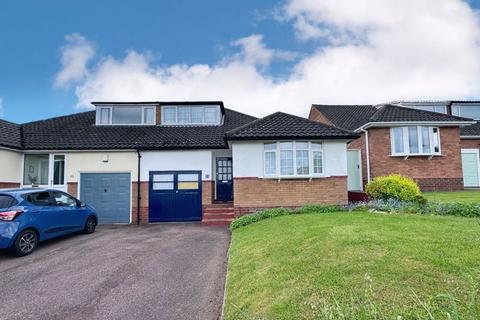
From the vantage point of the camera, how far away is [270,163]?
11461 millimetres

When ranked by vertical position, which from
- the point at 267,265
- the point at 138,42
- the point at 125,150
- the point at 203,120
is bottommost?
the point at 267,265

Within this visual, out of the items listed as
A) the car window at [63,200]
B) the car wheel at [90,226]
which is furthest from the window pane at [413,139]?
the car window at [63,200]

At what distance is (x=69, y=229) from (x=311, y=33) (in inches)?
506

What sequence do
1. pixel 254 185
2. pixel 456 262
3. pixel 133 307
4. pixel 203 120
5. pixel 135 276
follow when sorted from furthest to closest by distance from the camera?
pixel 203 120 < pixel 254 185 < pixel 135 276 < pixel 133 307 < pixel 456 262

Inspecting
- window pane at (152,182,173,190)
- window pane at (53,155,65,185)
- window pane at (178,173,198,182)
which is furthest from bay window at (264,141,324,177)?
window pane at (53,155,65,185)

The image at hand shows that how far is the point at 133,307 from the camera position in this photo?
4281mm

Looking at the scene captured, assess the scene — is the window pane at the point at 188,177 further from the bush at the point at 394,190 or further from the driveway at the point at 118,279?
the bush at the point at 394,190

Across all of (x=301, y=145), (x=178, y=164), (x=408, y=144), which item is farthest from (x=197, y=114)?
(x=408, y=144)

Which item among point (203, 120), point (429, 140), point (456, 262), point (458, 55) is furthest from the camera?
point (203, 120)

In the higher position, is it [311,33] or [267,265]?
[311,33]

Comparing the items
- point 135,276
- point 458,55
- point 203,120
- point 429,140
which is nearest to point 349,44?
point 458,55

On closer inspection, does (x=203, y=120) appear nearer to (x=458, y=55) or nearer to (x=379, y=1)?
(x=379, y=1)

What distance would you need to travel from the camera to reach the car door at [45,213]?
25.5 feet

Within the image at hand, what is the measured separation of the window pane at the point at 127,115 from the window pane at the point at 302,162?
9772 millimetres
